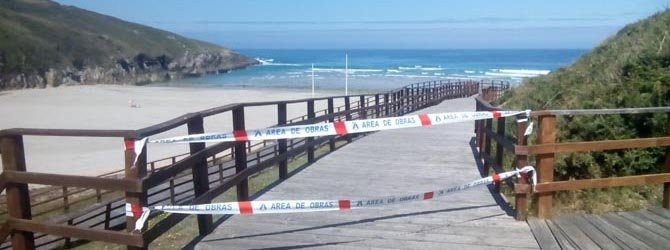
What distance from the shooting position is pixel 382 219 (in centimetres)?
550

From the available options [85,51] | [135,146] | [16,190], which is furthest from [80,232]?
[85,51]

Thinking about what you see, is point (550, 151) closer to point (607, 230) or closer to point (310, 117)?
point (607, 230)

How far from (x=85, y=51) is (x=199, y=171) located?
300 ft

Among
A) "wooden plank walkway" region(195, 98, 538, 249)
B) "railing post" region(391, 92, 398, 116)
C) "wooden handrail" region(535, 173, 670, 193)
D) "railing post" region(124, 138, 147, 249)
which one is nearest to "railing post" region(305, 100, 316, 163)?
"wooden plank walkway" region(195, 98, 538, 249)

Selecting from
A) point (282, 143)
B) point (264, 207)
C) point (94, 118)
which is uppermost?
point (282, 143)

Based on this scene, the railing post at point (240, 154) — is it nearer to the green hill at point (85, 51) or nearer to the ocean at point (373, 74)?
the ocean at point (373, 74)

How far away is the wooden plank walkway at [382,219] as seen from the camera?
4.84 meters

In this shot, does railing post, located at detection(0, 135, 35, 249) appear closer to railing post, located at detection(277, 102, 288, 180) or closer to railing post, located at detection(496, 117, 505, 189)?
railing post, located at detection(277, 102, 288, 180)

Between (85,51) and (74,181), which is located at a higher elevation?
(85,51)

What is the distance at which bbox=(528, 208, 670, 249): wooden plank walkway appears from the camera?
14.8 ft

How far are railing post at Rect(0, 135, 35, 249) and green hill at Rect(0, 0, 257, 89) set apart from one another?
224ft

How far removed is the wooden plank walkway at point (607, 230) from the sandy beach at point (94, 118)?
52.1 feet

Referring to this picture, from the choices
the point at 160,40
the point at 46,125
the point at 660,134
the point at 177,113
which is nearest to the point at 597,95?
the point at 660,134

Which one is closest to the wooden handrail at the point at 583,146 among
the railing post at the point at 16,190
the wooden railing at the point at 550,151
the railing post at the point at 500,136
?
the wooden railing at the point at 550,151
